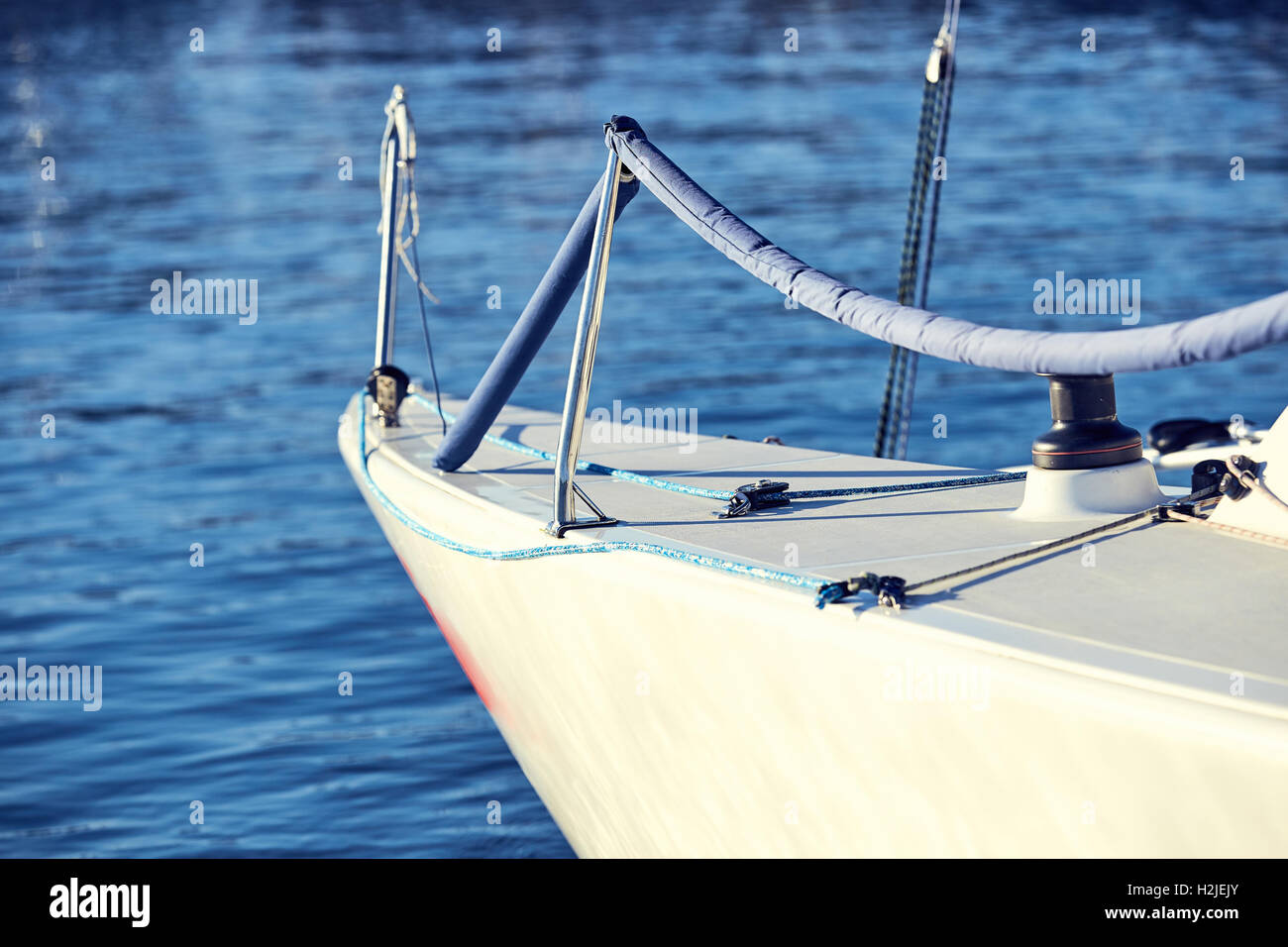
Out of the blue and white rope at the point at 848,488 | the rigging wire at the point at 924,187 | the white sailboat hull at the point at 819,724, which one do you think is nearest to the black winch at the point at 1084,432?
the blue and white rope at the point at 848,488

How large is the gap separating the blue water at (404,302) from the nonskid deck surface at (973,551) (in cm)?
148

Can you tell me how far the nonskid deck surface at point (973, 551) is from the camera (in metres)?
2.67

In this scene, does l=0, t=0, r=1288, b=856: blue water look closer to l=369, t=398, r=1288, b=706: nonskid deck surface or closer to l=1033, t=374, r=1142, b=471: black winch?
l=369, t=398, r=1288, b=706: nonskid deck surface

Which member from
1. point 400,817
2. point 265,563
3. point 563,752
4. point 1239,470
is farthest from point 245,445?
point 1239,470

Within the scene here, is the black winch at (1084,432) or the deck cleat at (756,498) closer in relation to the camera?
the black winch at (1084,432)

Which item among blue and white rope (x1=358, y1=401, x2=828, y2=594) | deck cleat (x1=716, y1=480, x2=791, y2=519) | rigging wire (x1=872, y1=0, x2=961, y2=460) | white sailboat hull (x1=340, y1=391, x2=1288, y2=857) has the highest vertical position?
rigging wire (x1=872, y1=0, x2=961, y2=460)

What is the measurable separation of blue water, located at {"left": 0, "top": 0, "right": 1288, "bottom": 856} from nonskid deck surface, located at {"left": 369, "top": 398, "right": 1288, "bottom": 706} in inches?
58.3

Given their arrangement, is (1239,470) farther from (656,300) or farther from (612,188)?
(656,300)

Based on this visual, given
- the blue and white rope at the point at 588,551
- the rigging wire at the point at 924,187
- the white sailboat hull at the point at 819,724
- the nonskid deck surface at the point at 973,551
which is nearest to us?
the white sailboat hull at the point at 819,724

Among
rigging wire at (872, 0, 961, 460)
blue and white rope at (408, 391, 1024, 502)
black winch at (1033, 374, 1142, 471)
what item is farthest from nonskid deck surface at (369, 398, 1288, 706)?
rigging wire at (872, 0, 961, 460)

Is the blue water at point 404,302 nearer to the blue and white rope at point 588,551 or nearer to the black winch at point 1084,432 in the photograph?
the blue and white rope at point 588,551

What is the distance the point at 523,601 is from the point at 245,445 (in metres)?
6.28

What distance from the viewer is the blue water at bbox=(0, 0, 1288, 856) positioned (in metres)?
5.91
